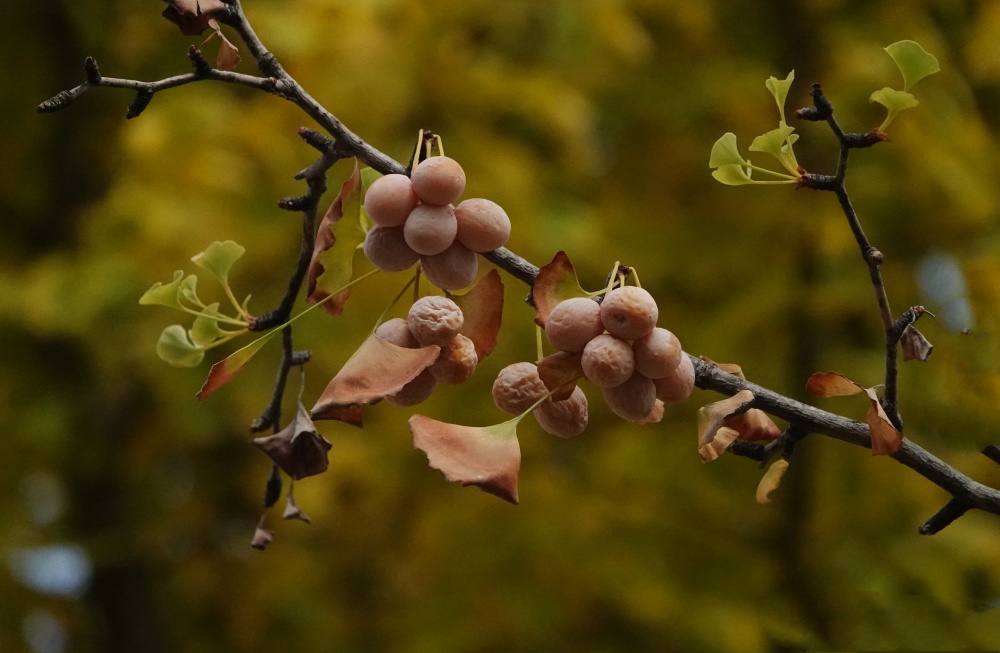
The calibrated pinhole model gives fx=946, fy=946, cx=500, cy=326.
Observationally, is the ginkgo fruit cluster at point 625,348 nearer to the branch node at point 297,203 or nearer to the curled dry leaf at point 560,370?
the curled dry leaf at point 560,370

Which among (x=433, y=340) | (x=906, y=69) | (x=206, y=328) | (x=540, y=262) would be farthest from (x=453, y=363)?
(x=540, y=262)

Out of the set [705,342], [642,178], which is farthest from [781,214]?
[642,178]

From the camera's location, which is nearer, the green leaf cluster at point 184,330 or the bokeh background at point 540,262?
the green leaf cluster at point 184,330

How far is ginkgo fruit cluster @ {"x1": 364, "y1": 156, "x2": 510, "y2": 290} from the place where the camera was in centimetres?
36

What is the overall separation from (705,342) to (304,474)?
114cm

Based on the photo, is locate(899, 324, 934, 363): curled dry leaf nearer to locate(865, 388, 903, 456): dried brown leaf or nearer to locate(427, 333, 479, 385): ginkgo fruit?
locate(865, 388, 903, 456): dried brown leaf

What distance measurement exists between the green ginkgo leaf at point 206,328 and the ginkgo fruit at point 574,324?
15cm

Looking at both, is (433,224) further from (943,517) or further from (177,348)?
(943,517)

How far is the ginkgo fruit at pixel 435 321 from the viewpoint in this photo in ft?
1.20

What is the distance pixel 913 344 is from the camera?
357 mm

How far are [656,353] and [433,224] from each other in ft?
0.32

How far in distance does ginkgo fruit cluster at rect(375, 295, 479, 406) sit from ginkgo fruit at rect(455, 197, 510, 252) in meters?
0.03

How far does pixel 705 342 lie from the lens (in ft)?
4.78

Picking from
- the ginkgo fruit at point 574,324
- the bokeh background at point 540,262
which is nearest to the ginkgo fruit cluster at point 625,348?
the ginkgo fruit at point 574,324
